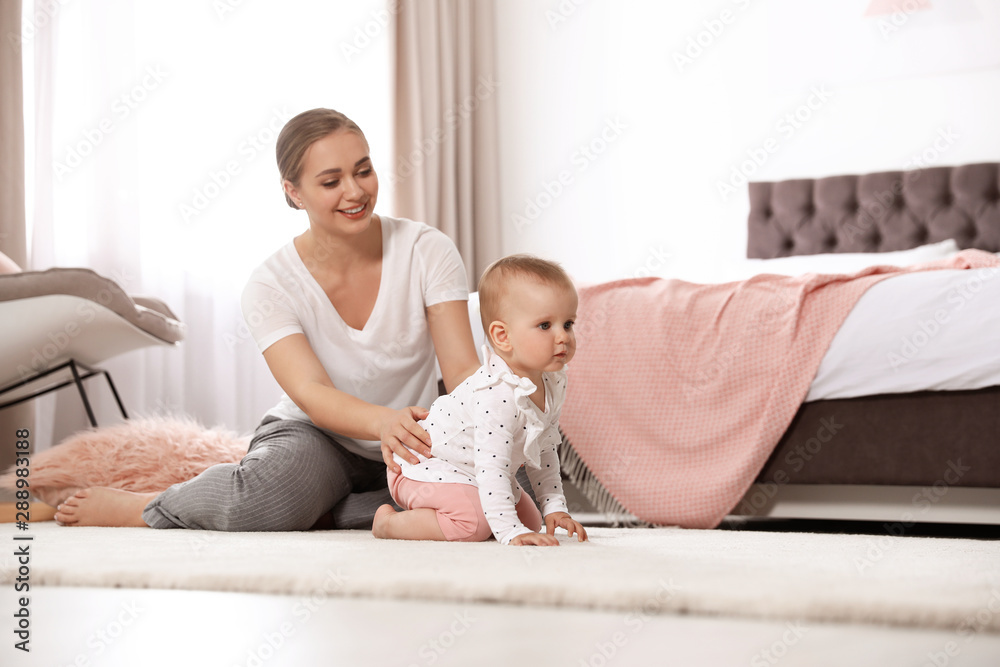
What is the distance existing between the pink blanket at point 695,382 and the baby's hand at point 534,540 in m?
0.61

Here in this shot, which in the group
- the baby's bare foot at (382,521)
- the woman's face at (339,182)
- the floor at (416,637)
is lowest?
the baby's bare foot at (382,521)

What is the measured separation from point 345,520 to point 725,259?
2703mm

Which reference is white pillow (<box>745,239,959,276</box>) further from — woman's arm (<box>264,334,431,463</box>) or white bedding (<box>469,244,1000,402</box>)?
woman's arm (<box>264,334,431,463</box>)

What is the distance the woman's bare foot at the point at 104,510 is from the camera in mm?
1606

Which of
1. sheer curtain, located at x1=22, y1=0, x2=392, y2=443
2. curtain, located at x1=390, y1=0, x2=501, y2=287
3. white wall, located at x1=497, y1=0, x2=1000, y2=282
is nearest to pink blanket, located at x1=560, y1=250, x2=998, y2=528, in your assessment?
sheer curtain, located at x1=22, y1=0, x2=392, y2=443

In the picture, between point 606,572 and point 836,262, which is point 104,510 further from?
point 836,262

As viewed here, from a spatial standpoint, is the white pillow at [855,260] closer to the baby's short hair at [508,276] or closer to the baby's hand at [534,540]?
the baby's short hair at [508,276]

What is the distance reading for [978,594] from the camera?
2.64 ft

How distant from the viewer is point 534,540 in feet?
3.89

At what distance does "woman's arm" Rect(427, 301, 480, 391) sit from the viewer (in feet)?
5.23

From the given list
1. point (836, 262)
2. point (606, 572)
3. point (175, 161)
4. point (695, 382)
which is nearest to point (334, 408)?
point (606, 572)

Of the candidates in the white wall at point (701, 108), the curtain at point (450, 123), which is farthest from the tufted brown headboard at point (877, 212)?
the curtain at point (450, 123)

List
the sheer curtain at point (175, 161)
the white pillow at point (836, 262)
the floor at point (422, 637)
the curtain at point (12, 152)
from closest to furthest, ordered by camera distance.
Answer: the floor at point (422, 637), the curtain at point (12, 152), the sheer curtain at point (175, 161), the white pillow at point (836, 262)

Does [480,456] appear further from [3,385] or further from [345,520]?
[3,385]
